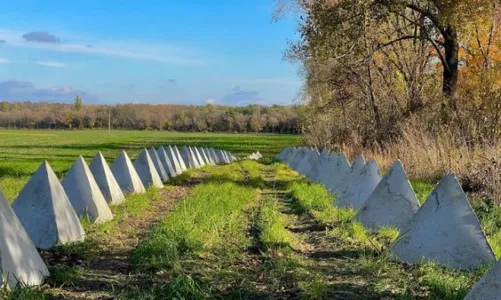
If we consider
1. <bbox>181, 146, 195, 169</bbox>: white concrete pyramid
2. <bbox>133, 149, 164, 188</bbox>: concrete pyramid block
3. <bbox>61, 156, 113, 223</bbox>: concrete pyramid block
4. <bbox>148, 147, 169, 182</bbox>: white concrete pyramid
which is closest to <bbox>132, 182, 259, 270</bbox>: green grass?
<bbox>61, 156, 113, 223</bbox>: concrete pyramid block

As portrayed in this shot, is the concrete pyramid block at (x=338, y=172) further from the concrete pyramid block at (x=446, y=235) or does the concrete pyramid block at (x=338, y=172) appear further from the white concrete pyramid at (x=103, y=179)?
the concrete pyramid block at (x=446, y=235)

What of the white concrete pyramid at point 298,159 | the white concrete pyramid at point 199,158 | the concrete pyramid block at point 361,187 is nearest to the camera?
the concrete pyramid block at point 361,187

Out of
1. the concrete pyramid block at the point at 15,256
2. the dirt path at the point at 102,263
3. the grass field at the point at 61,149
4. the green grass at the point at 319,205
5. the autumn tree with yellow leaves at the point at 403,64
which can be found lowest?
the grass field at the point at 61,149

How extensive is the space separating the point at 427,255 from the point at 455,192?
0.75m

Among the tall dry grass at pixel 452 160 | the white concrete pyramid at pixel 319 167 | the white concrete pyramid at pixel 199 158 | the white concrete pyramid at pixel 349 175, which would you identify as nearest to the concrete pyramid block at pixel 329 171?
the white concrete pyramid at pixel 319 167

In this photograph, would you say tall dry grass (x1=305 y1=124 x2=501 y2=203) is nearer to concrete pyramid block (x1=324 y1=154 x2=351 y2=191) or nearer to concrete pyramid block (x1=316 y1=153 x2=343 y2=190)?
concrete pyramid block (x1=316 y1=153 x2=343 y2=190)

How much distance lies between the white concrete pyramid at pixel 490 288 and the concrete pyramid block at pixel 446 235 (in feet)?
5.63

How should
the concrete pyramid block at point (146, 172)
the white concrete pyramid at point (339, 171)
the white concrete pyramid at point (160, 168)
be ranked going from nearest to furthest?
the white concrete pyramid at point (339, 171) < the concrete pyramid block at point (146, 172) < the white concrete pyramid at point (160, 168)

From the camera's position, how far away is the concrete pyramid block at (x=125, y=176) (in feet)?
36.8

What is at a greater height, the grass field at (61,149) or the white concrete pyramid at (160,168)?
the white concrete pyramid at (160,168)

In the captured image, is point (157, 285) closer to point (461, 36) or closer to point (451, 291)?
point (451, 291)

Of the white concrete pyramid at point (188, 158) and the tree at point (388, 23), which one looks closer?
the tree at point (388, 23)

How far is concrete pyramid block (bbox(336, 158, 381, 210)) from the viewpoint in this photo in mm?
9297

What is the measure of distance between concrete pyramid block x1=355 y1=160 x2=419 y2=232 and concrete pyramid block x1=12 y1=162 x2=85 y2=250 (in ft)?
12.2
